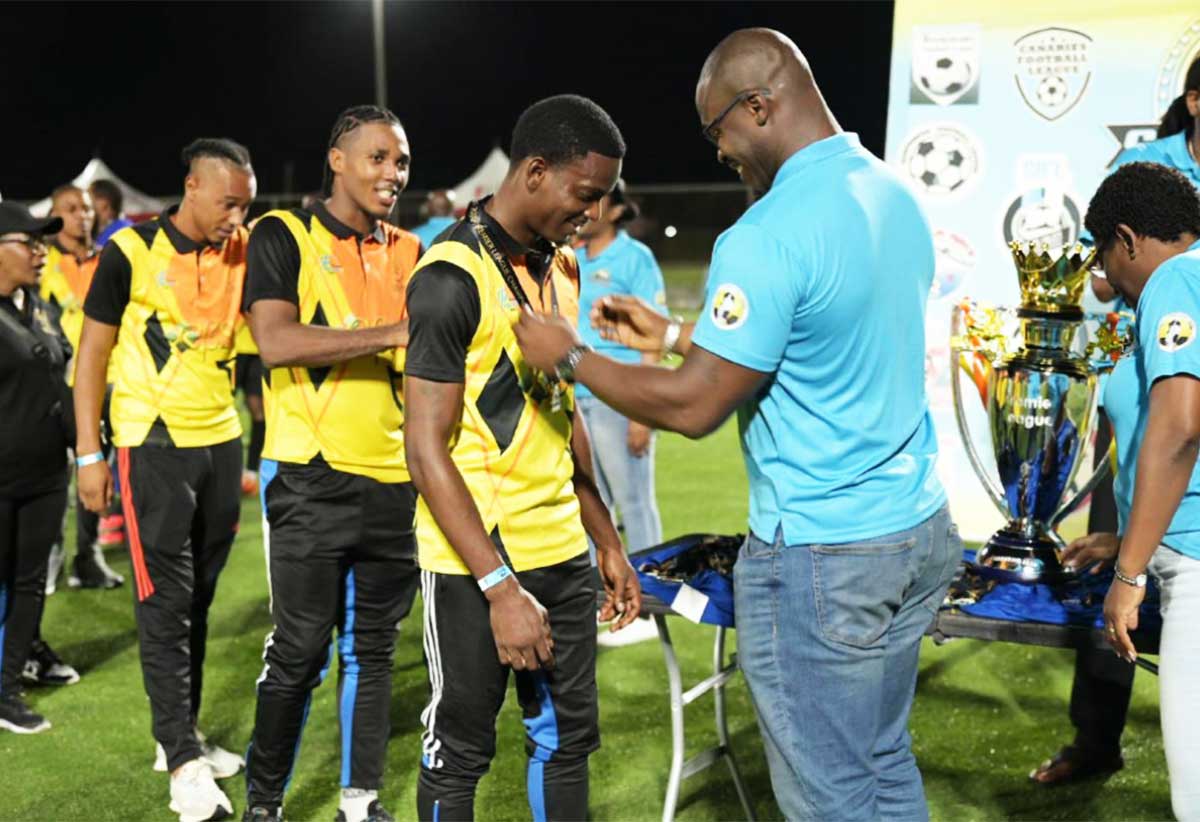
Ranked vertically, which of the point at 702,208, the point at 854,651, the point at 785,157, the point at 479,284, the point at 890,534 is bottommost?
the point at 854,651

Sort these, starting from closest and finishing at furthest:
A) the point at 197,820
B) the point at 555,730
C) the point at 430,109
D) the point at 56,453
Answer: the point at 555,730, the point at 197,820, the point at 56,453, the point at 430,109

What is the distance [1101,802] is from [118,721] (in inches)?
142

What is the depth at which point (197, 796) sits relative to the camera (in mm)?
3957

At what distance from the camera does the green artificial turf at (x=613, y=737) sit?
4.15m

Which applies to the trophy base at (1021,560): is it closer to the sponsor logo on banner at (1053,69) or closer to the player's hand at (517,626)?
the player's hand at (517,626)

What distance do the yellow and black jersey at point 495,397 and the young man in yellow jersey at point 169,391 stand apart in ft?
4.98

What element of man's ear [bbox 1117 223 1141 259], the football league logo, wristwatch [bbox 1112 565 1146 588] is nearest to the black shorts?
the football league logo

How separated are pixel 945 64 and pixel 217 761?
473 centimetres

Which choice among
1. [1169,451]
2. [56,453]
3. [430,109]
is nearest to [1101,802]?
[1169,451]

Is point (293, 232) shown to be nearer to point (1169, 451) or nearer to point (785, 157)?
point (785, 157)

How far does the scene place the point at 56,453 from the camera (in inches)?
191

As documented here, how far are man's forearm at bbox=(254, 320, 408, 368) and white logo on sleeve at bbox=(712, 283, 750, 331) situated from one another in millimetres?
1387

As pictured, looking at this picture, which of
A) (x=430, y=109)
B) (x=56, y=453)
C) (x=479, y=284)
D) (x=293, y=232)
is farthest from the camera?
(x=430, y=109)

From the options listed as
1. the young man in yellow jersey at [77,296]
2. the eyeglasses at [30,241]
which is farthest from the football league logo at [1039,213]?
the young man in yellow jersey at [77,296]
